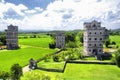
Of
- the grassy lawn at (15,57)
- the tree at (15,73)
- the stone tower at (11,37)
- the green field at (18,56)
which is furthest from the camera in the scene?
the stone tower at (11,37)

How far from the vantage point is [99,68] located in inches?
2852

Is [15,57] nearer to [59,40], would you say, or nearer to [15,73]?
[15,73]

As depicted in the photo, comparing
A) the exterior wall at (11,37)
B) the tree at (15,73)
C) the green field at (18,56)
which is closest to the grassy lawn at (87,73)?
the tree at (15,73)

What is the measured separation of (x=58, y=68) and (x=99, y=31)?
1530 inches

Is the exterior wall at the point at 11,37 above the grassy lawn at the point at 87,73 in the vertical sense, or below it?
above

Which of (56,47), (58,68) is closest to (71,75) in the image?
(58,68)

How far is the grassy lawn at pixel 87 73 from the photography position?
2339 inches

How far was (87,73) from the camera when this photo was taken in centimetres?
6512

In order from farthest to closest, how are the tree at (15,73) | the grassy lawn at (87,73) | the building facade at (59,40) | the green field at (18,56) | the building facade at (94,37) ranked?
the building facade at (59,40) < the building facade at (94,37) < the green field at (18,56) < the grassy lawn at (87,73) < the tree at (15,73)

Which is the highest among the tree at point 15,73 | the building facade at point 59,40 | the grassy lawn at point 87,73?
the building facade at point 59,40

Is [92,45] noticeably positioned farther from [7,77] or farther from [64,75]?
[7,77]

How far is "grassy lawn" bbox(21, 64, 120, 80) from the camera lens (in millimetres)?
59406

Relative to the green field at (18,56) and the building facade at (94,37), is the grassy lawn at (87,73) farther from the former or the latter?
the building facade at (94,37)

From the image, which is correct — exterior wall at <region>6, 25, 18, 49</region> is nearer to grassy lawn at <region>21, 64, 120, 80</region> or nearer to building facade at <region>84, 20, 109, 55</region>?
building facade at <region>84, 20, 109, 55</region>
